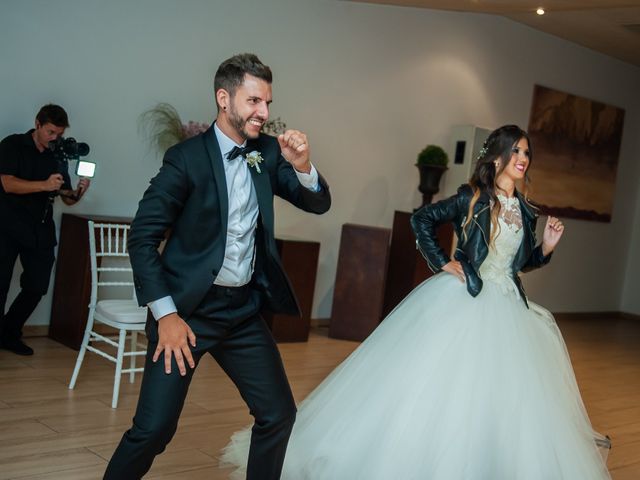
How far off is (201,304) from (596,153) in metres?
9.08

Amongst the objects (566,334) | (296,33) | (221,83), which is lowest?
(566,334)

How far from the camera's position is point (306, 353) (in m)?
6.61

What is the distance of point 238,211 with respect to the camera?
103 inches

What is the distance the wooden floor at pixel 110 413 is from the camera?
12.1 feet

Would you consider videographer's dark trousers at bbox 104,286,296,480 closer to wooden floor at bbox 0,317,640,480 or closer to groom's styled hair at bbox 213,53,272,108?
groom's styled hair at bbox 213,53,272,108

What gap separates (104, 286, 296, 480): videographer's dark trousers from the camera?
2461mm

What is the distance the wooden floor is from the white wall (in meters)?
1.09

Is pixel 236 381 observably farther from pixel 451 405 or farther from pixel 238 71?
pixel 451 405

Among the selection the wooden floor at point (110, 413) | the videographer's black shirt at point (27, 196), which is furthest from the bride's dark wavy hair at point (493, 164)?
the videographer's black shirt at point (27, 196)

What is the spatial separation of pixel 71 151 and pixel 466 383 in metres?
3.09

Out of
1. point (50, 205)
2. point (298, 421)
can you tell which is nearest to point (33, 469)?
point (298, 421)

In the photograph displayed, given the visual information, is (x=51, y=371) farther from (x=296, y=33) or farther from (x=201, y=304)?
(x=296, y=33)

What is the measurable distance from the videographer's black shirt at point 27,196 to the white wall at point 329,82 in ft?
1.61

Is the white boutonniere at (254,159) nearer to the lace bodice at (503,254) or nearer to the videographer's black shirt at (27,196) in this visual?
the lace bodice at (503,254)
